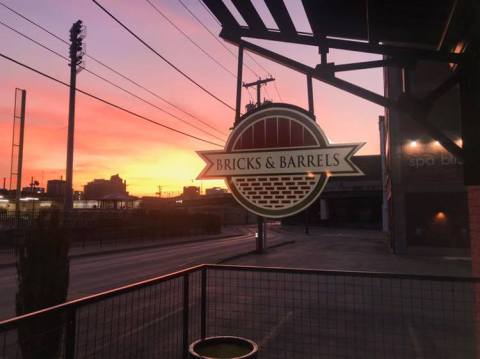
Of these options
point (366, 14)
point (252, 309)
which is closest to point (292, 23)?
point (366, 14)

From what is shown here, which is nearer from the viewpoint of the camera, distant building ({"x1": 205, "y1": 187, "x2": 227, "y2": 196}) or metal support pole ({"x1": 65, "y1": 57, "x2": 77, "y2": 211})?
distant building ({"x1": 205, "y1": 187, "x2": 227, "y2": 196})

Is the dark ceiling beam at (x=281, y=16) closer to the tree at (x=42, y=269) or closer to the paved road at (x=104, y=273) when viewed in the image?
the tree at (x=42, y=269)

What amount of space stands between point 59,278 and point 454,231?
24006 mm

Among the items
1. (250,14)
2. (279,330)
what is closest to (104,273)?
(279,330)

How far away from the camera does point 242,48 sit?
3.70 meters

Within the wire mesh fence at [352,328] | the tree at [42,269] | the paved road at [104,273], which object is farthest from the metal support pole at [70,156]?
the tree at [42,269]

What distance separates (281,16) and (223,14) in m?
0.51

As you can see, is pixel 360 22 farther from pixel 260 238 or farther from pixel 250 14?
pixel 260 238

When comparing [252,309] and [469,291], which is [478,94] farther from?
[469,291]

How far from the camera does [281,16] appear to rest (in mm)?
3443

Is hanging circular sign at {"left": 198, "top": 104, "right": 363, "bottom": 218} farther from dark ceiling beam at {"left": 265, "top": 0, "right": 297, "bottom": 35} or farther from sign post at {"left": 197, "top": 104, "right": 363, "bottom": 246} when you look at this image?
dark ceiling beam at {"left": 265, "top": 0, "right": 297, "bottom": 35}

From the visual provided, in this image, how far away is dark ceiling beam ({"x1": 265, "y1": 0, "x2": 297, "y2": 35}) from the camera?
3.30m

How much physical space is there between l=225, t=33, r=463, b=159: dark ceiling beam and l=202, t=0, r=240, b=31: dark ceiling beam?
10cm

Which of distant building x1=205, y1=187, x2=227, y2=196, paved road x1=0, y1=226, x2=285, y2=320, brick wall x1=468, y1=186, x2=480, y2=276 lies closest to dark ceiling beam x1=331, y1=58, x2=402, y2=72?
brick wall x1=468, y1=186, x2=480, y2=276
